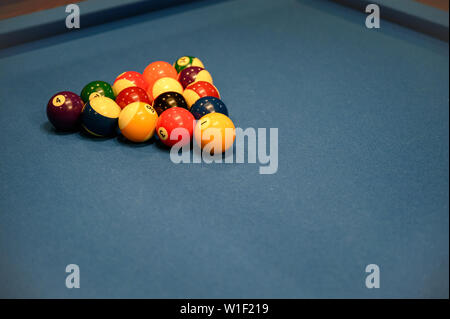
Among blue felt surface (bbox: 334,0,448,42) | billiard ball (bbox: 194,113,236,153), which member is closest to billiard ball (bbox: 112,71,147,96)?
billiard ball (bbox: 194,113,236,153)

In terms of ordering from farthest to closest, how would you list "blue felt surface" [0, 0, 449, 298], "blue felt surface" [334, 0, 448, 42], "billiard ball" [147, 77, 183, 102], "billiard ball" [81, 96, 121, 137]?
1. "blue felt surface" [334, 0, 448, 42]
2. "billiard ball" [147, 77, 183, 102]
3. "billiard ball" [81, 96, 121, 137]
4. "blue felt surface" [0, 0, 449, 298]

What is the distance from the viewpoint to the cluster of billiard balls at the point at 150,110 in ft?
9.13

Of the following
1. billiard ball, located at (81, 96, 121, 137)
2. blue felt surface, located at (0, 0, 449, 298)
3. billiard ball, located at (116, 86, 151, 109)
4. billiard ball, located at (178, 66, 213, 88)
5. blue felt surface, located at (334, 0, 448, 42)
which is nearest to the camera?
blue felt surface, located at (0, 0, 449, 298)

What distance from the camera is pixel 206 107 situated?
2.89 m

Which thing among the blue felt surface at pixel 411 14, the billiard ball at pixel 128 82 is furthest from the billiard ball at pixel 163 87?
the blue felt surface at pixel 411 14

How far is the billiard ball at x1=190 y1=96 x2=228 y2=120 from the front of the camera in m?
2.88

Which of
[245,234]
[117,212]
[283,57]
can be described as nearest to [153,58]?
[283,57]

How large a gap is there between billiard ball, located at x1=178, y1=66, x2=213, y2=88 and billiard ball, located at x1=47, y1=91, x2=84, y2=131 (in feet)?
2.38

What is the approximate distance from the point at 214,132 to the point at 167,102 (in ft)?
1.50

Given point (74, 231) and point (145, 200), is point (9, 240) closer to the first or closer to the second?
point (74, 231)

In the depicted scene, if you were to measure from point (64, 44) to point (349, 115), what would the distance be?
2.64 metres

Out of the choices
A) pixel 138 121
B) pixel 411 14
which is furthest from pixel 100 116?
pixel 411 14

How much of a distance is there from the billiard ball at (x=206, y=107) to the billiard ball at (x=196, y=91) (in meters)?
0.12

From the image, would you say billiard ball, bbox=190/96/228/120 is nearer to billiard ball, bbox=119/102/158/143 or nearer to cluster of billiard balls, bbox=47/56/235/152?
cluster of billiard balls, bbox=47/56/235/152
